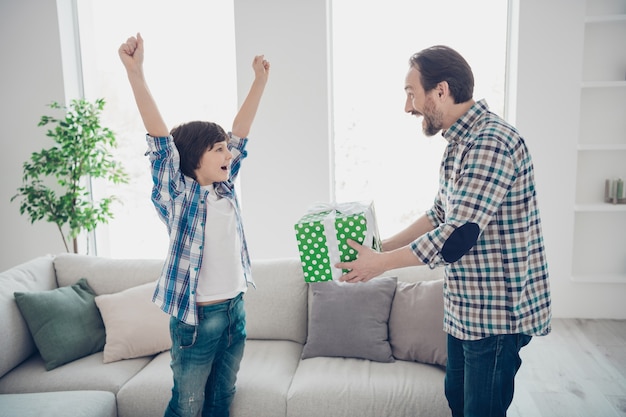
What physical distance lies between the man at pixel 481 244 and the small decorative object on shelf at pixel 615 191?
8.31ft

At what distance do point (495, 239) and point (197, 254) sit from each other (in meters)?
0.90

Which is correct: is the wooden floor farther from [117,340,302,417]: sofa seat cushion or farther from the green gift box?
the green gift box

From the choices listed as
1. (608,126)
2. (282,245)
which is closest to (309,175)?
(282,245)

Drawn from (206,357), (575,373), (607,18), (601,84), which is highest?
(607,18)

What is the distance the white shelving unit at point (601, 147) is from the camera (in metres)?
3.45

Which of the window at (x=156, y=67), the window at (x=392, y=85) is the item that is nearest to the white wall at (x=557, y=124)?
the window at (x=392, y=85)

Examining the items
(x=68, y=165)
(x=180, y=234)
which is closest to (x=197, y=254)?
(x=180, y=234)

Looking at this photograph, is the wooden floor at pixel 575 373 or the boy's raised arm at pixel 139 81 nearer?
the boy's raised arm at pixel 139 81

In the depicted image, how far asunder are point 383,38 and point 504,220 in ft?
→ 9.29

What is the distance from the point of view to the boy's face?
1.64 metres

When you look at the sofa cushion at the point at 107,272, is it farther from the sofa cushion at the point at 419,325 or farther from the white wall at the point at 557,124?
the white wall at the point at 557,124

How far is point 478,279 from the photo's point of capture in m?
1.39

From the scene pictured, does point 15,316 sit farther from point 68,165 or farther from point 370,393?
point 370,393

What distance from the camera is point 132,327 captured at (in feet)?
7.34
